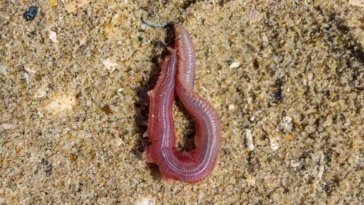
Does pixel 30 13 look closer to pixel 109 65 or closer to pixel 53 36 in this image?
pixel 53 36

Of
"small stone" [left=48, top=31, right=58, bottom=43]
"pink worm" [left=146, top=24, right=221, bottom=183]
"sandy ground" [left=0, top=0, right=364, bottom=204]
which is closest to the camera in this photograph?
"pink worm" [left=146, top=24, right=221, bottom=183]

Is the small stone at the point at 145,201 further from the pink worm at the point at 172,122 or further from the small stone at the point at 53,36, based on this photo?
the small stone at the point at 53,36

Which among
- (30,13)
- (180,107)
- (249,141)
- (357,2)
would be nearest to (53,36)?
(30,13)

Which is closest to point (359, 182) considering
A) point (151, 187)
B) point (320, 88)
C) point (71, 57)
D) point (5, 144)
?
point (320, 88)

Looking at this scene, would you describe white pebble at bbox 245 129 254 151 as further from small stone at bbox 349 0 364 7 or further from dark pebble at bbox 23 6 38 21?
dark pebble at bbox 23 6 38 21

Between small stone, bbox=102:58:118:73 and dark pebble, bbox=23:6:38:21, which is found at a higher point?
dark pebble, bbox=23:6:38:21

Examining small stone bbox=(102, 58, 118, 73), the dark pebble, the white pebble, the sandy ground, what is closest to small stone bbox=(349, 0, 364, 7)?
the sandy ground

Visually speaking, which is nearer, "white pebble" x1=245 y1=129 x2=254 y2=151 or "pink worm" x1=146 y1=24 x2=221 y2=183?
"pink worm" x1=146 y1=24 x2=221 y2=183
